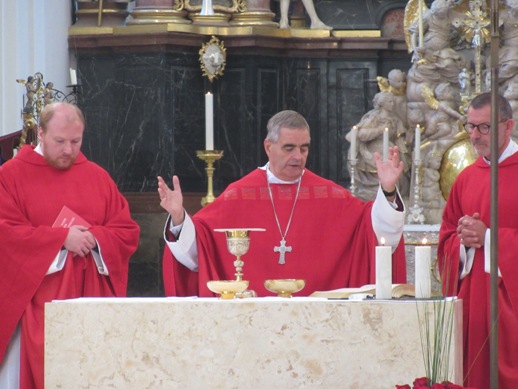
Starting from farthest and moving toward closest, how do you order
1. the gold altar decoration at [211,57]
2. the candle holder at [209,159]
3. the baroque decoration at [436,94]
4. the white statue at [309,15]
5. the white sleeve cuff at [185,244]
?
the white statue at [309,15], the gold altar decoration at [211,57], the baroque decoration at [436,94], the candle holder at [209,159], the white sleeve cuff at [185,244]

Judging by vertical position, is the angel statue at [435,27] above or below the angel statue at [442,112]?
above

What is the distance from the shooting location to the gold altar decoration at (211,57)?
1114cm

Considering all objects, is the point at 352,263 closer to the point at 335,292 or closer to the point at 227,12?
the point at 335,292

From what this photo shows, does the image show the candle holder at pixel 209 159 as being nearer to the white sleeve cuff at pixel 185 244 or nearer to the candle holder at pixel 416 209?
the candle holder at pixel 416 209

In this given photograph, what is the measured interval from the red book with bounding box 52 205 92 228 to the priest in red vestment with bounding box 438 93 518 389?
1787 mm

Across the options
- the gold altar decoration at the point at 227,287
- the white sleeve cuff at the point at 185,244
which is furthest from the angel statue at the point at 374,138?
the gold altar decoration at the point at 227,287

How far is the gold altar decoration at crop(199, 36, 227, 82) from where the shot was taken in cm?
1114


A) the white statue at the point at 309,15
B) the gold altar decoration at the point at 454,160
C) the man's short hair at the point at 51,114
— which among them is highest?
the white statue at the point at 309,15

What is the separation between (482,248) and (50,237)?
2.09 metres

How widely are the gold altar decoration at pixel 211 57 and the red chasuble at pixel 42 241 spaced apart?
381 centimetres

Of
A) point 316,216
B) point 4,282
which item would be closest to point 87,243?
point 4,282

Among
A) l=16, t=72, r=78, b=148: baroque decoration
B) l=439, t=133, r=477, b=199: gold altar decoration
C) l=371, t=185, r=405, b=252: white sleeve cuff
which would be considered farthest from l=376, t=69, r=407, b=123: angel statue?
l=371, t=185, r=405, b=252: white sleeve cuff

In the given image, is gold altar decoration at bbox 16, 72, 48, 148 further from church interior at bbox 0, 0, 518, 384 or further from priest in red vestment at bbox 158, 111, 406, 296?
priest in red vestment at bbox 158, 111, 406, 296

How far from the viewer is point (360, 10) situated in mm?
11656
